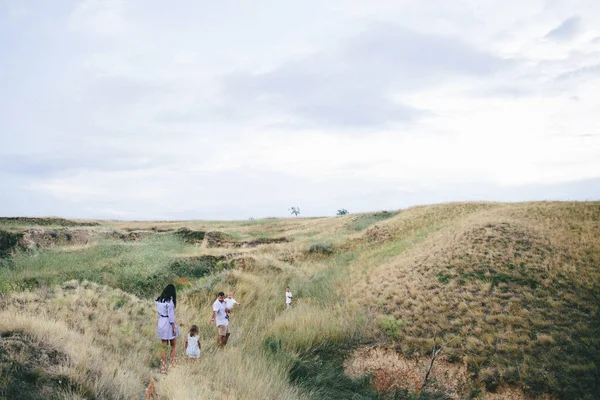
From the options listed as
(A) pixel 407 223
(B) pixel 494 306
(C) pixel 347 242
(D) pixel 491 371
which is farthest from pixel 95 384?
(A) pixel 407 223

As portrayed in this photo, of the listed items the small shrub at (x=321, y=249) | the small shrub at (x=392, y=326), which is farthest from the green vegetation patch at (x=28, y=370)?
the small shrub at (x=321, y=249)

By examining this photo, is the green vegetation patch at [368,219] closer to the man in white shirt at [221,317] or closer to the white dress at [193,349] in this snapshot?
the man in white shirt at [221,317]

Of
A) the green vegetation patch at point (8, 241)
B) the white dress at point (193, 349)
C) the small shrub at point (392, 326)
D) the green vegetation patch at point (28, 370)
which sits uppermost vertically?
the green vegetation patch at point (8, 241)

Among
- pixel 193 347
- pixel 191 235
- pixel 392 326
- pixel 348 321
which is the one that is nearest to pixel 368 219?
pixel 191 235

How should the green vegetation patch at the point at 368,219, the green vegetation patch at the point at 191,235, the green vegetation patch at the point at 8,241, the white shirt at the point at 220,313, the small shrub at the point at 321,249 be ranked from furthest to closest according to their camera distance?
the green vegetation patch at the point at 368,219
the green vegetation patch at the point at 191,235
the small shrub at the point at 321,249
the green vegetation patch at the point at 8,241
the white shirt at the point at 220,313

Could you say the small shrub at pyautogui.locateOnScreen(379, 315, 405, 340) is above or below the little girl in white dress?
below

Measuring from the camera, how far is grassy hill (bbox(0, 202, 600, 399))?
7.45 m

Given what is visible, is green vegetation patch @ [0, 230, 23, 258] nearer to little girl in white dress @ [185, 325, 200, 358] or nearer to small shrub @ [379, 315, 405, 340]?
little girl in white dress @ [185, 325, 200, 358]

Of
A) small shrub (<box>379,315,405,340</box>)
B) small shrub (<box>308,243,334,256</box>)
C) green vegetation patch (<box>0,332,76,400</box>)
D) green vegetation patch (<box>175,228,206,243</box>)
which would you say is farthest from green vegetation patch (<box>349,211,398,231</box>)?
green vegetation patch (<box>0,332,76,400</box>)

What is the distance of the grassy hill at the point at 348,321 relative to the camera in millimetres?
7445

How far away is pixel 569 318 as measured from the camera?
11633 mm

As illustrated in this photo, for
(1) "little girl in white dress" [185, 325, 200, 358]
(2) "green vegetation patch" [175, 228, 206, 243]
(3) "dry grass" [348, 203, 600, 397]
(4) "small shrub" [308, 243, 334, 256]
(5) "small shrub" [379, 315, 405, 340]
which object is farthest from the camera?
(2) "green vegetation patch" [175, 228, 206, 243]

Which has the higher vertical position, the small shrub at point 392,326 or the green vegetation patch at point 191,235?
the green vegetation patch at point 191,235

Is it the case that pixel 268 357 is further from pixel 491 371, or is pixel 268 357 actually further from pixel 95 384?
pixel 491 371
